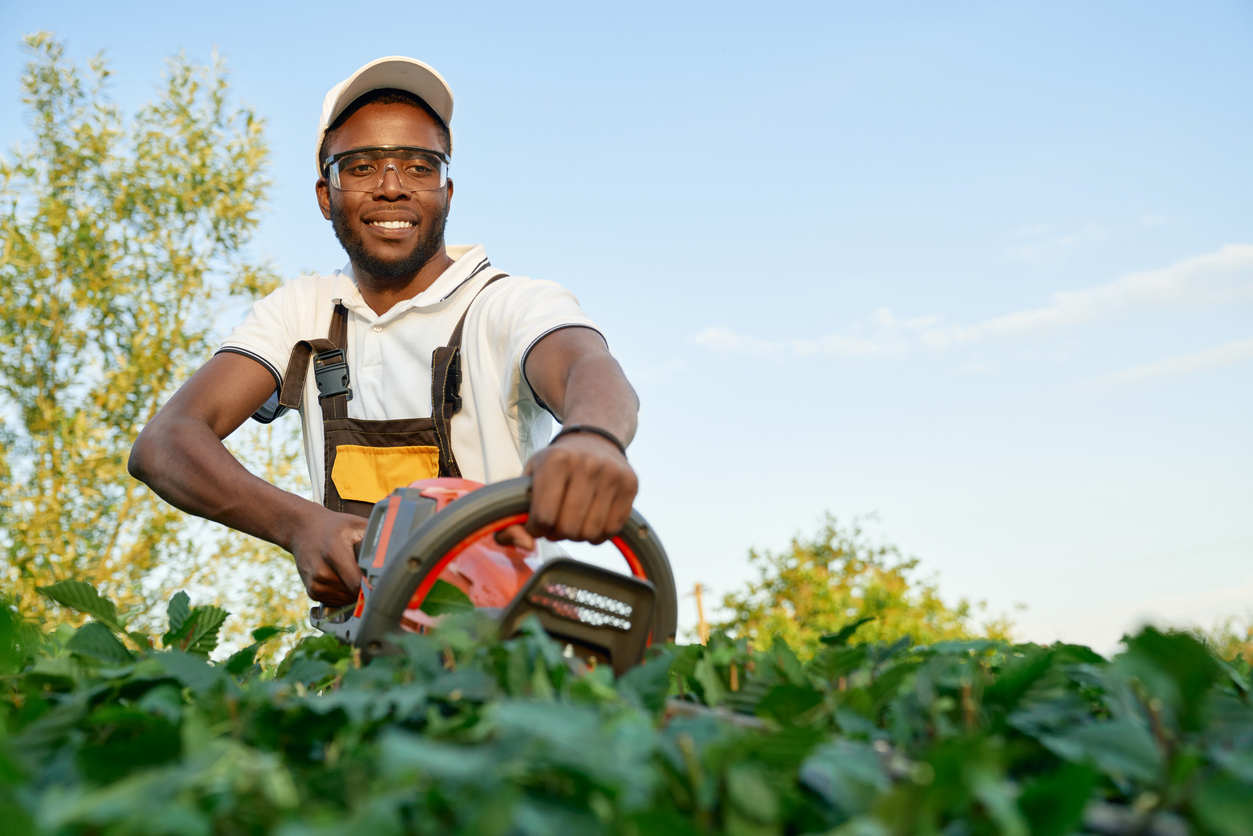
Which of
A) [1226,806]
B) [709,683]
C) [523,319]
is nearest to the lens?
[1226,806]

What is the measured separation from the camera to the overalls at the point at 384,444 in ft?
9.71

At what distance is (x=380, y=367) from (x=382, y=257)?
49 cm

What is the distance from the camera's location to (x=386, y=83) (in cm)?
335

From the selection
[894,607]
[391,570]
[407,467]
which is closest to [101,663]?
[391,570]

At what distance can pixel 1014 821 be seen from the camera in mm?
583

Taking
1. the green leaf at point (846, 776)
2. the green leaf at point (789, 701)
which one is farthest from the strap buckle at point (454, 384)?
the green leaf at point (846, 776)

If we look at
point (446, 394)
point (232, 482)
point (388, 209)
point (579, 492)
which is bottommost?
point (579, 492)

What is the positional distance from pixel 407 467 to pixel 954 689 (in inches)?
86.7

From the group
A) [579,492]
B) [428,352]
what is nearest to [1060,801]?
[579,492]

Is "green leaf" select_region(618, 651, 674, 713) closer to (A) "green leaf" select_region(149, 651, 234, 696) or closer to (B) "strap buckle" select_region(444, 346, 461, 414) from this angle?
(A) "green leaf" select_region(149, 651, 234, 696)

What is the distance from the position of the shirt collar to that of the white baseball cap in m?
0.59

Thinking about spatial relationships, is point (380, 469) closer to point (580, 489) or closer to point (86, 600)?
point (86, 600)

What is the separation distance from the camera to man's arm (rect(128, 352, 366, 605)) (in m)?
2.07

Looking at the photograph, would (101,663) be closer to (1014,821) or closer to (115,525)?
(1014,821)
